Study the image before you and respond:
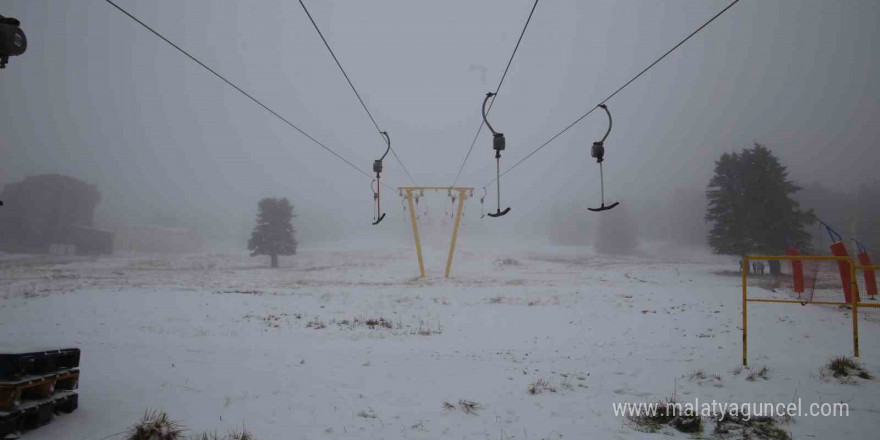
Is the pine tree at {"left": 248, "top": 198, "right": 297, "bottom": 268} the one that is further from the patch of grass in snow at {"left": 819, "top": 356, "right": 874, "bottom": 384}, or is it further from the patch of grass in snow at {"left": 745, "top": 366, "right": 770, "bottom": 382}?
the patch of grass in snow at {"left": 819, "top": 356, "right": 874, "bottom": 384}

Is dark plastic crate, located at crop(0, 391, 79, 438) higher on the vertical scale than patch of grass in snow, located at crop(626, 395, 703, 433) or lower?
higher

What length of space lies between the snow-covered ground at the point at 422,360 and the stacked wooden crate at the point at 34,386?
13.2 inches

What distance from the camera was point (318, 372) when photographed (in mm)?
8312

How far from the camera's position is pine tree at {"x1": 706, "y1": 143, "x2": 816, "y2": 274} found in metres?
32.3

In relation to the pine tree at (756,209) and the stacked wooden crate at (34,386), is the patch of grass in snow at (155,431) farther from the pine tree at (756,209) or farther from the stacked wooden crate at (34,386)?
the pine tree at (756,209)

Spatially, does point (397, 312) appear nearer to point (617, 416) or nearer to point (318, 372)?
point (318, 372)

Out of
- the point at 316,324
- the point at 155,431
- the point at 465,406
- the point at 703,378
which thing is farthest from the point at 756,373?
the point at 316,324

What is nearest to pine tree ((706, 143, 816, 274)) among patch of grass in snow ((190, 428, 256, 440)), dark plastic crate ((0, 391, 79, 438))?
patch of grass in snow ((190, 428, 256, 440))

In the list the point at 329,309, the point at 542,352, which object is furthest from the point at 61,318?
the point at 542,352

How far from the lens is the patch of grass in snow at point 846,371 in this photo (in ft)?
24.3

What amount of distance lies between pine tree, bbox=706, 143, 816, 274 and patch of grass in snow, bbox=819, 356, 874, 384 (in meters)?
32.9

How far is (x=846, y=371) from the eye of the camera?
24.8ft

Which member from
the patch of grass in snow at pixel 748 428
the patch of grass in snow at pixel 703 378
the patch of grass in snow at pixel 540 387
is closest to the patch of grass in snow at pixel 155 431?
the patch of grass in snow at pixel 540 387

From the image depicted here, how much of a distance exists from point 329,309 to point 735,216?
Result: 39.8 metres
